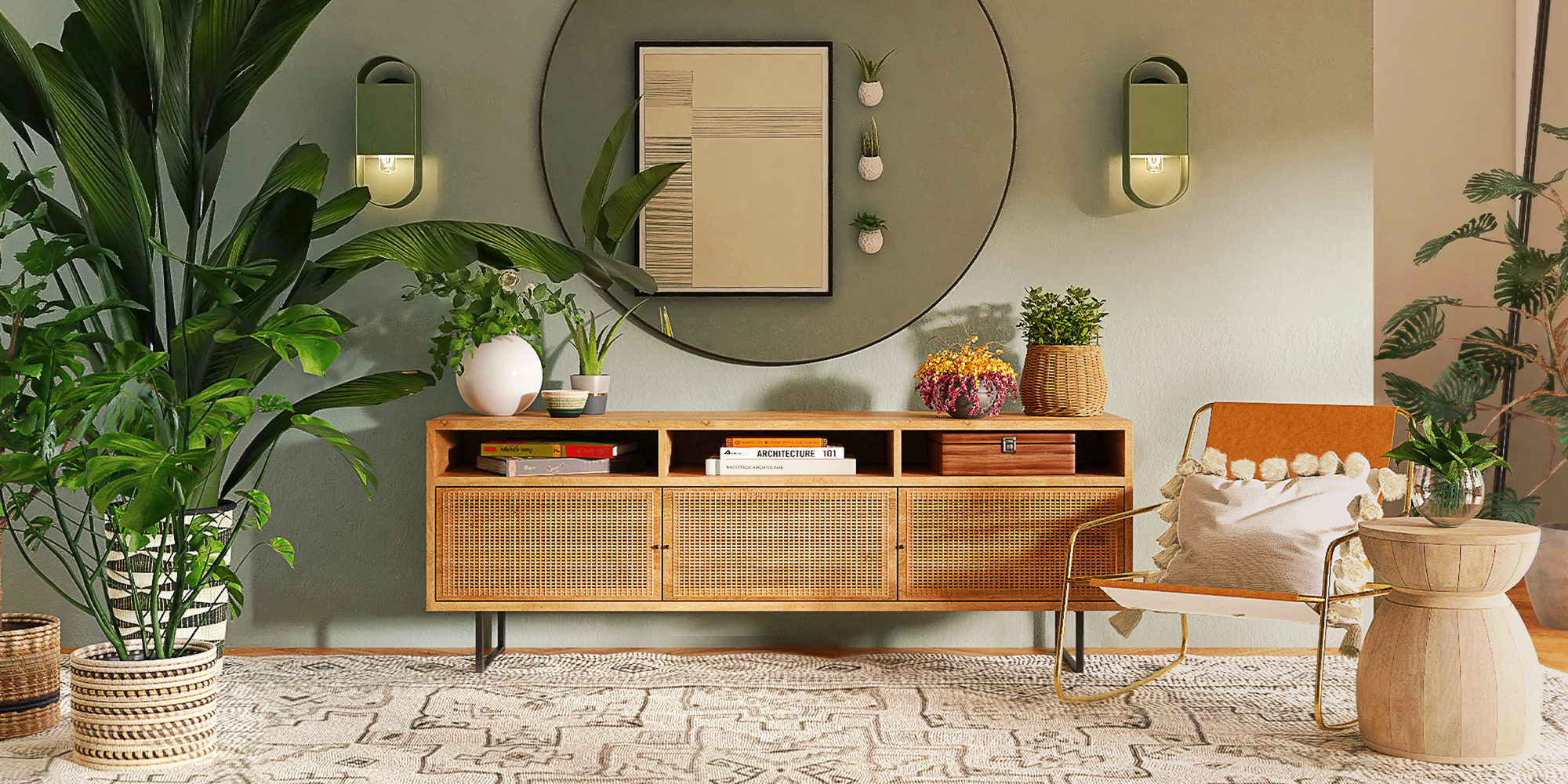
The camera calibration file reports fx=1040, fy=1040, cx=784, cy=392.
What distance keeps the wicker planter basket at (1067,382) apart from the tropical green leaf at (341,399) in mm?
1670

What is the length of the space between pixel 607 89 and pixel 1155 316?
1.84m

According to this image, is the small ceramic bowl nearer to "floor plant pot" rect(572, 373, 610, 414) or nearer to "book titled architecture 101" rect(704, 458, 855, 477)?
"floor plant pot" rect(572, 373, 610, 414)

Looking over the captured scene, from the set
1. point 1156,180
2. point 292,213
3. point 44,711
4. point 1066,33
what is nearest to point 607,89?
point 292,213

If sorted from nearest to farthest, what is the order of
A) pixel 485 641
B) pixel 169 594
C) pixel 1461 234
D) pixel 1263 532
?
pixel 1263 532
pixel 169 594
pixel 485 641
pixel 1461 234

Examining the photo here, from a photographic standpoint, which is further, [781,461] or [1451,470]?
[781,461]

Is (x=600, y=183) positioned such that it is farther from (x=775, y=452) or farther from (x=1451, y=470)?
(x=1451, y=470)

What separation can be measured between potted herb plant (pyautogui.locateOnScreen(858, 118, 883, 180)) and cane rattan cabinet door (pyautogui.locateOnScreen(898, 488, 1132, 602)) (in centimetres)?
101

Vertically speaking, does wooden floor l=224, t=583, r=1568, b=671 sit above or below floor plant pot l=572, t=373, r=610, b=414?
below

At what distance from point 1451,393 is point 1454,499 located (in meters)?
1.46

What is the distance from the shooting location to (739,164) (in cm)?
322

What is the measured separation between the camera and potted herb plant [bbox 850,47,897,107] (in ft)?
10.5

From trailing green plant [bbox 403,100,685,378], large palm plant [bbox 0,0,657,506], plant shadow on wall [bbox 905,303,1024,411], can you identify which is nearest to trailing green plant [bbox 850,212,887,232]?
plant shadow on wall [bbox 905,303,1024,411]

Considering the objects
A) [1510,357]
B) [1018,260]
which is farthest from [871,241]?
[1510,357]

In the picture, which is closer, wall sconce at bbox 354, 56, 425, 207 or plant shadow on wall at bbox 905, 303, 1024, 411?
wall sconce at bbox 354, 56, 425, 207
